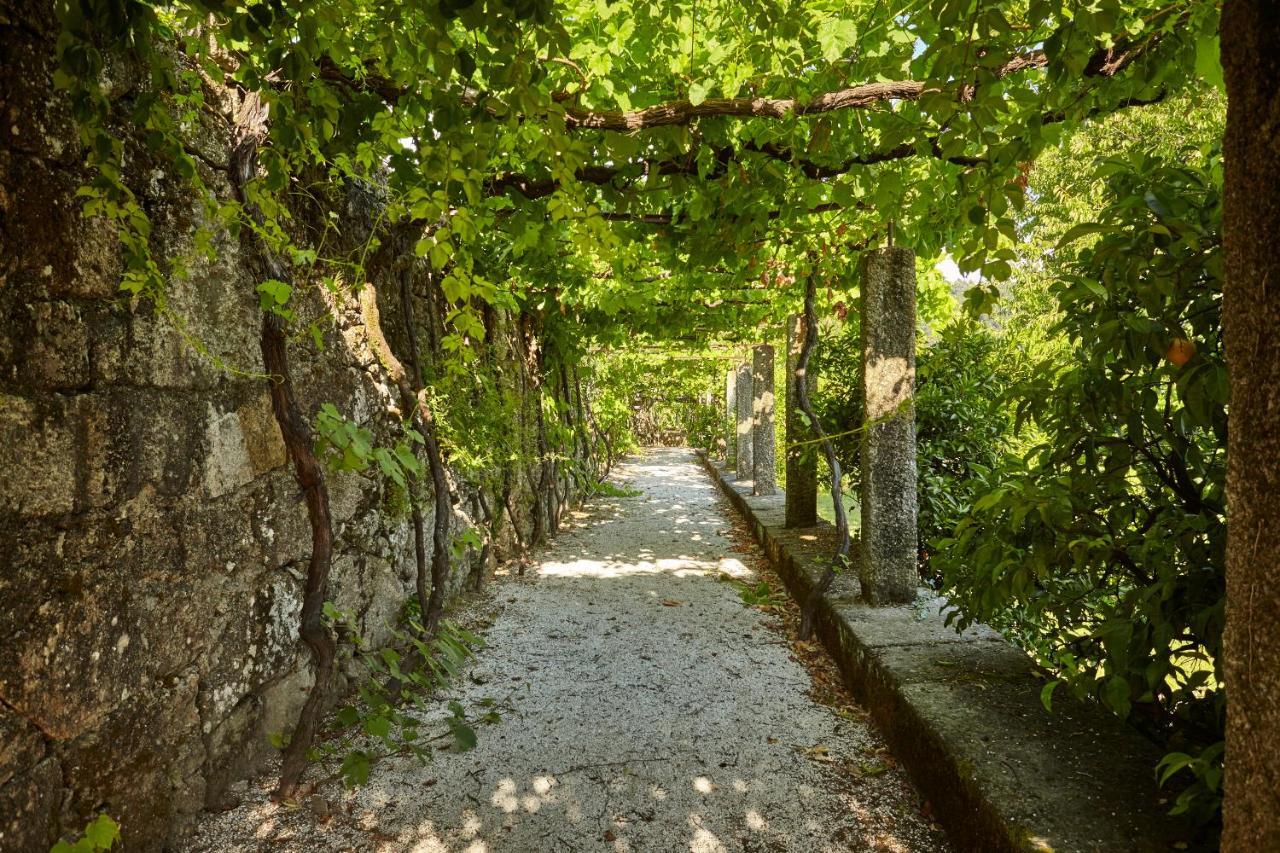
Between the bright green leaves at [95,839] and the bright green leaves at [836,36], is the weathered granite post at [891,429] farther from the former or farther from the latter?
the bright green leaves at [95,839]

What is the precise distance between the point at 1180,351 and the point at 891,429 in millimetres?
2283

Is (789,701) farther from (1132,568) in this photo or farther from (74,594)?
(74,594)

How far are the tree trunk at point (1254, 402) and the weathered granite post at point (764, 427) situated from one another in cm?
809

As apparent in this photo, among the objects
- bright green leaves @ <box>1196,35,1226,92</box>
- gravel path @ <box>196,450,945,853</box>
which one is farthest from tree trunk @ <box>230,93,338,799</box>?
bright green leaves @ <box>1196,35,1226,92</box>

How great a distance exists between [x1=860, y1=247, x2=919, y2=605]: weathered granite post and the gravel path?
2.54 ft

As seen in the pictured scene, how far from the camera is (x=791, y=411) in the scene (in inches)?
245

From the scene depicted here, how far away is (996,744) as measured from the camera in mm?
2100

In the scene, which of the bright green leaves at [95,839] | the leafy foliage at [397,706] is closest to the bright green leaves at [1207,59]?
the leafy foliage at [397,706]

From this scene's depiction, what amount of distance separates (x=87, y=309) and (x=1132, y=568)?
284 centimetres

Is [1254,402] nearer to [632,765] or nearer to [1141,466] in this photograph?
[1141,466]

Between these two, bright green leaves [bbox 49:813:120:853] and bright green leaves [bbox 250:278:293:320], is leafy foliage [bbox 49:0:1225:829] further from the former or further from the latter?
bright green leaves [bbox 49:813:120:853]

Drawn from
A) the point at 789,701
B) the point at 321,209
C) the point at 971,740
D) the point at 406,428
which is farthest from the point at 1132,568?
the point at 321,209

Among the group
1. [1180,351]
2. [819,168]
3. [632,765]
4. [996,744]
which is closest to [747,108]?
[819,168]

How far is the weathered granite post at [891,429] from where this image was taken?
369 cm
